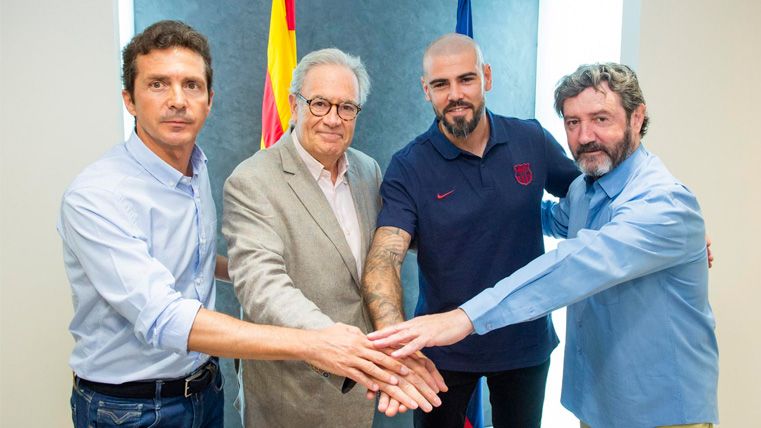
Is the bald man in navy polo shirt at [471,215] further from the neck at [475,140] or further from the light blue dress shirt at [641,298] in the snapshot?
the light blue dress shirt at [641,298]

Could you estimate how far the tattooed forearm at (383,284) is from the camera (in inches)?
71.8

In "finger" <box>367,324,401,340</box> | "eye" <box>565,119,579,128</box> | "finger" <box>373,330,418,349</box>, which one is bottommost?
"finger" <box>373,330,418,349</box>

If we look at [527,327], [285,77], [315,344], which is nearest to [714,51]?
→ [527,327]

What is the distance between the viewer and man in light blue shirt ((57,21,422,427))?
1.40m

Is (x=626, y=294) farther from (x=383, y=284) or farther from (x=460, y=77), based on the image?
(x=460, y=77)

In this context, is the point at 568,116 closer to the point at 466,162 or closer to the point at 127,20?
the point at 466,162

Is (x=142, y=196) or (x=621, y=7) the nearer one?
(x=142, y=196)

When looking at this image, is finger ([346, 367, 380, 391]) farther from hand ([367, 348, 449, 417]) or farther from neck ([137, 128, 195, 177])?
neck ([137, 128, 195, 177])

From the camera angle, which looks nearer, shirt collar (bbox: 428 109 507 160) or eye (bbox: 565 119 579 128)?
eye (bbox: 565 119 579 128)

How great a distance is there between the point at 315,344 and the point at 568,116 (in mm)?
1096

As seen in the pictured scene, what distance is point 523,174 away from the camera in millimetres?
2143

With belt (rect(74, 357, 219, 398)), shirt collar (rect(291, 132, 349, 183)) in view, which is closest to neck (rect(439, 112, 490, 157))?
shirt collar (rect(291, 132, 349, 183))

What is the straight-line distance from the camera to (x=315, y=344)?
148 centimetres

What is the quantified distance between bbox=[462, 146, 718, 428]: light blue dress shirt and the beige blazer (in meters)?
0.42
